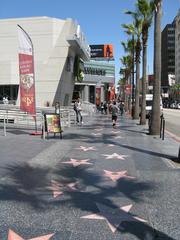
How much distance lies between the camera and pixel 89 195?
7219 millimetres

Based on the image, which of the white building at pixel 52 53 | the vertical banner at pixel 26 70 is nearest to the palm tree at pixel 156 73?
the vertical banner at pixel 26 70

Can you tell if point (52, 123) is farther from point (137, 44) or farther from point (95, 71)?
point (95, 71)

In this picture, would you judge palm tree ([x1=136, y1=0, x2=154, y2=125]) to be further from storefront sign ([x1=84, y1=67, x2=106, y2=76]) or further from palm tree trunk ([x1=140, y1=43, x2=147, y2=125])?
storefront sign ([x1=84, y1=67, x2=106, y2=76])

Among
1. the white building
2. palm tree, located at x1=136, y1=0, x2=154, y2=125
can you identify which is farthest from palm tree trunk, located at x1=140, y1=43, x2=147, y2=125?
the white building

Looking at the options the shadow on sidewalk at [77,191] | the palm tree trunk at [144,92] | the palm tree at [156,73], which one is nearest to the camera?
the shadow on sidewalk at [77,191]

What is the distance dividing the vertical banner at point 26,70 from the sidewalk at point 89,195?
488cm

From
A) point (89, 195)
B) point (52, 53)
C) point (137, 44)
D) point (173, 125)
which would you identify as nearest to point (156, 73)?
point (173, 125)

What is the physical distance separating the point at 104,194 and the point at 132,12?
25.3 metres

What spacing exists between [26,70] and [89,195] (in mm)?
10319

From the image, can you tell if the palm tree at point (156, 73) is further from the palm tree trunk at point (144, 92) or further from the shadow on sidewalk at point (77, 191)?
the shadow on sidewalk at point (77, 191)

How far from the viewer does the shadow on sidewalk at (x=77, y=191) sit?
5.68 meters

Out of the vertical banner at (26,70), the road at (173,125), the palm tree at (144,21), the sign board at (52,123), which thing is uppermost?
the palm tree at (144,21)

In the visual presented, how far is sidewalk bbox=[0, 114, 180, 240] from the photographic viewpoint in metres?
5.45

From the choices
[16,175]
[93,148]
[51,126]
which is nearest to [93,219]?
[16,175]
